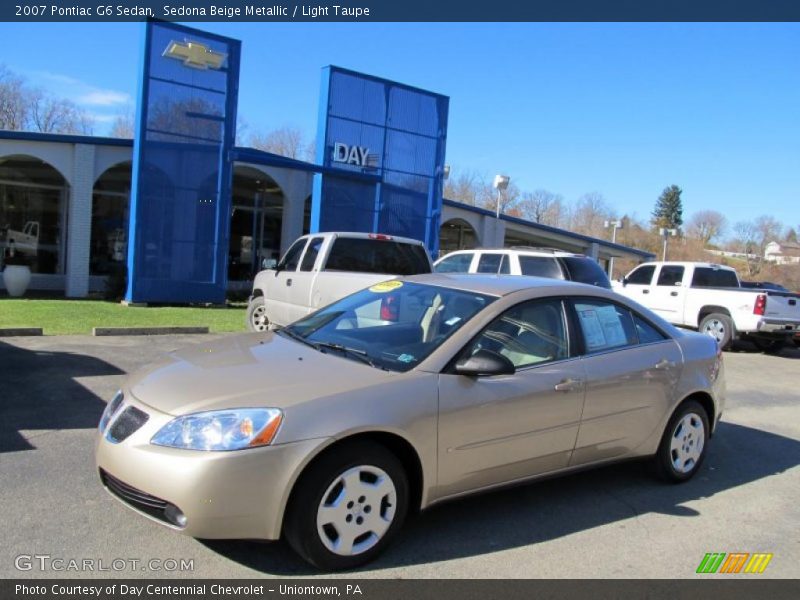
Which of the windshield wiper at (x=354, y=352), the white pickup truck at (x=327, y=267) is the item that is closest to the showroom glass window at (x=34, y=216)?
the white pickup truck at (x=327, y=267)

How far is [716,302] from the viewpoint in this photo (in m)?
14.7

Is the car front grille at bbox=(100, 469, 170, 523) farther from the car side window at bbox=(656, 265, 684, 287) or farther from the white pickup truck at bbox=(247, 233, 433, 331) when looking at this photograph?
the car side window at bbox=(656, 265, 684, 287)

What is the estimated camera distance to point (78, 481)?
4387 mm

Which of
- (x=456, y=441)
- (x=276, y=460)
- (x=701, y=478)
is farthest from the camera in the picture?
(x=701, y=478)

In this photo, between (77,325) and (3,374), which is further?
(77,325)

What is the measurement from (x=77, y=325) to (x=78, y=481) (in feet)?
25.8

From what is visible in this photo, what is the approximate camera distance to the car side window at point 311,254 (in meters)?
10.3

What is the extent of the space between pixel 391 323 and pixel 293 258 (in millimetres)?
6590

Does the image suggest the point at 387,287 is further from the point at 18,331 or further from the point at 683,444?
the point at 18,331

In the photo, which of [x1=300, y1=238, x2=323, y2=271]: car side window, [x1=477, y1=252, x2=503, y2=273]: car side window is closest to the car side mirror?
[x1=300, y1=238, x2=323, y2=271]: car side window

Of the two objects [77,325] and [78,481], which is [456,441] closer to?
[78,481]

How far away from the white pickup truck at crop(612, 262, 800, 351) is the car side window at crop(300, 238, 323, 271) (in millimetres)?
8352

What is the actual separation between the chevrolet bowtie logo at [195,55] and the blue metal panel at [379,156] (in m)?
3.08

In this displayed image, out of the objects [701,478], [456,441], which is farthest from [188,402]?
[701,478]
